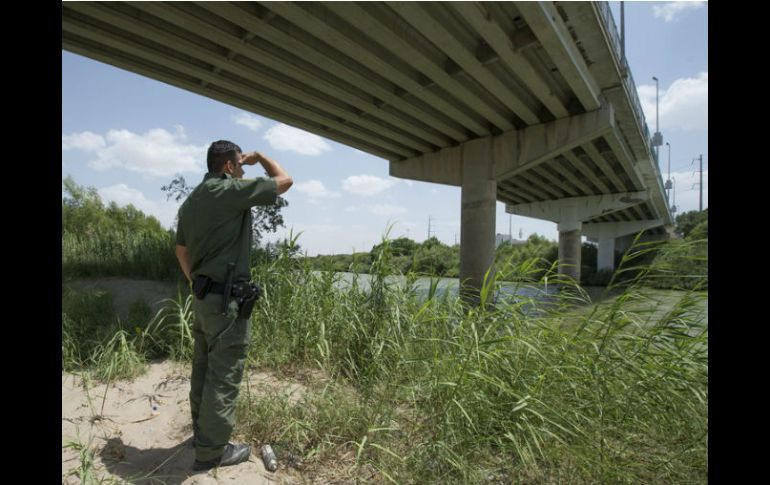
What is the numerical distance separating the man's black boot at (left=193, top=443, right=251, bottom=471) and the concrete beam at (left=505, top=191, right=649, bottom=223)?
26.1 m

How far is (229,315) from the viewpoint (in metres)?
2.35

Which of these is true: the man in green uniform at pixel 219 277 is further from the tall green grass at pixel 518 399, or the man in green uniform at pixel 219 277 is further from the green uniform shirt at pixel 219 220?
the tall green grass at pixel 518 399

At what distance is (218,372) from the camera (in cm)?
229

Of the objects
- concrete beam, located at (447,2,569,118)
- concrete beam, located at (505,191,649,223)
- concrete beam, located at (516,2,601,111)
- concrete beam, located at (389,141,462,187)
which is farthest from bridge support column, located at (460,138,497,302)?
concrete beam, located at (505,191,649,223)

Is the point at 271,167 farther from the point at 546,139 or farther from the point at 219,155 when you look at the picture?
the point at 546,139

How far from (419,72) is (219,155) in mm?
7689

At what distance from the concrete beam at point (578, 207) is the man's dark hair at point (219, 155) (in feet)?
84.3

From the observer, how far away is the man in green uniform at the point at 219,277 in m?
2.25

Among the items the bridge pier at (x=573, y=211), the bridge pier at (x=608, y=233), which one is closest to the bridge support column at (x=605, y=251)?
the bridge pier at (x=608, y=233)

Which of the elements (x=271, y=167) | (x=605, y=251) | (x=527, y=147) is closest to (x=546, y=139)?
(x=527, y=147)

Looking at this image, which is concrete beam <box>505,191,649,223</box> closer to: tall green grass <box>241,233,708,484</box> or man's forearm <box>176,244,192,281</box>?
tall green grass <box>241,233,708,484</box>
